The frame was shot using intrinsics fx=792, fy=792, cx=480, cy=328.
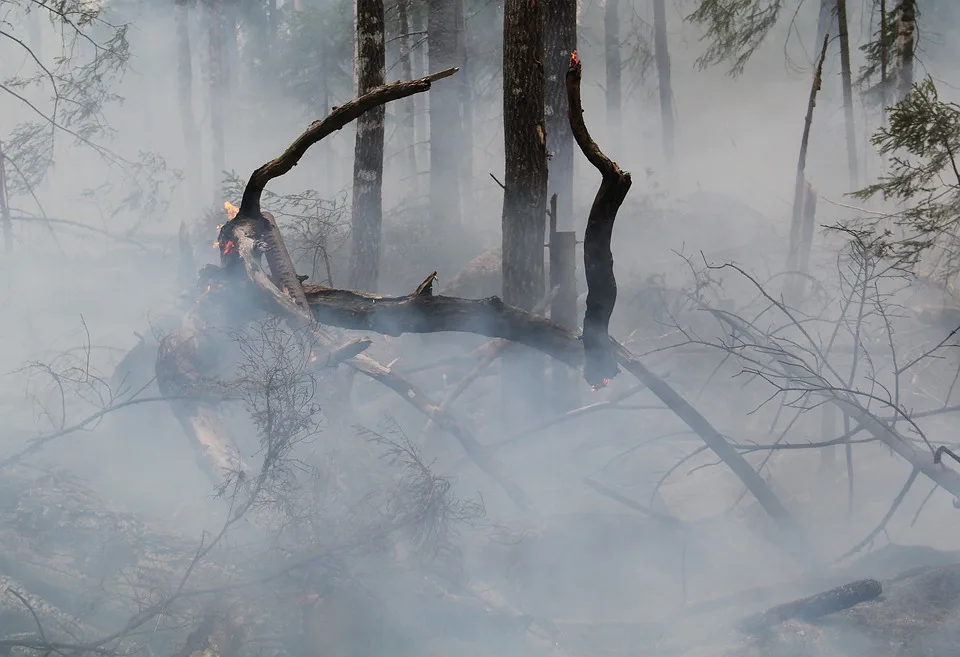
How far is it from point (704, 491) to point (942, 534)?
7.26ft

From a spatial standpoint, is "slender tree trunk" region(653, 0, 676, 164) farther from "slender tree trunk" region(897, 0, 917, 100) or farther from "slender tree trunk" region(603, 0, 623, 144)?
"slender tree trunk" region(897, 0, 917, 100)

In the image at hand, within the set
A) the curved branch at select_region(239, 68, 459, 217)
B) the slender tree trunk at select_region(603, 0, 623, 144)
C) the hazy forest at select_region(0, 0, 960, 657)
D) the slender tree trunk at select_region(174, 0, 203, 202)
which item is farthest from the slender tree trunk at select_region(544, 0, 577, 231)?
the slender tree trunk at select_region(174, 0, 203, 202)

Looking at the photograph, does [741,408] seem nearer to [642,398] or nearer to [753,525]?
[642,398]

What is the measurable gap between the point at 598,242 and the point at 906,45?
26.5ft

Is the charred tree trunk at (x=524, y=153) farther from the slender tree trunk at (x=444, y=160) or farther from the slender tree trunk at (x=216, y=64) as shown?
the slender tree trunk at (x=216, y=64)

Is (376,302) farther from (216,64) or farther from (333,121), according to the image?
(216,64)

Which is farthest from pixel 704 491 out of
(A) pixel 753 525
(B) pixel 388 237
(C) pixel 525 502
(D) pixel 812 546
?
(B) pixel 388 237

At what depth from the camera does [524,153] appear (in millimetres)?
7867

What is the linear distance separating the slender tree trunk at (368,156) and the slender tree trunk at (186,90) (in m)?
Answer: 16.9

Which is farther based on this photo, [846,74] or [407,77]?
[407,77]

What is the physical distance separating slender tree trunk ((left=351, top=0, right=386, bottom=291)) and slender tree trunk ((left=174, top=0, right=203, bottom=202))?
16909mm

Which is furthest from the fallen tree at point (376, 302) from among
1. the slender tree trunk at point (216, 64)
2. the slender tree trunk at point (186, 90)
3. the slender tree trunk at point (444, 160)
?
the slender tree trunk at point (186, 90)

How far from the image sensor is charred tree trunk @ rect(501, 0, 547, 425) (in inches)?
307

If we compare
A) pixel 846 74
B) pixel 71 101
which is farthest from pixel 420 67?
pixel 71 101
